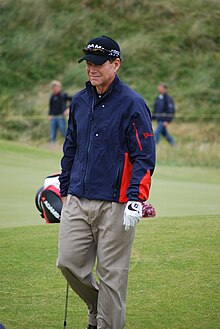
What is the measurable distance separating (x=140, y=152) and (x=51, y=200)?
388 cm

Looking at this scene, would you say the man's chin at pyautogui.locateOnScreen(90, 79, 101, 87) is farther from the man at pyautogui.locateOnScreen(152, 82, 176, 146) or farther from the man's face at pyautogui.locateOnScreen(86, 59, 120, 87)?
the man at pyautogui.locateOnScreen(152, 82, 176, 146)

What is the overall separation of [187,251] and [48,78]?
2512 cm

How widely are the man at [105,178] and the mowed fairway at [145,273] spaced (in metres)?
0.77

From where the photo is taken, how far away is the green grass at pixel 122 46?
3203 cm

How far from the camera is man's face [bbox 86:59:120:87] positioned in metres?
5.95

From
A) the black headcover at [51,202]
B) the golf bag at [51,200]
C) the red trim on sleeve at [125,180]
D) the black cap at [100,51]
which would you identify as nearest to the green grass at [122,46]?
the golf bag at [51,200]

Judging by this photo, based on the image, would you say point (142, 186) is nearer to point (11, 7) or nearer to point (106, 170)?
point (106, 170)

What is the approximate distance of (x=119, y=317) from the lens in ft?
19.7

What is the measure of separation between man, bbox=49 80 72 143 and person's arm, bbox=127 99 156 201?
63.2 feet

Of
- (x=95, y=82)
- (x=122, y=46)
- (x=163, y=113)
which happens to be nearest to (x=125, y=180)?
(x=95, y=82)

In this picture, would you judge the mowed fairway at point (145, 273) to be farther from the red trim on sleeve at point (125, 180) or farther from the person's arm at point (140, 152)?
the person's arm at point (140, 152)

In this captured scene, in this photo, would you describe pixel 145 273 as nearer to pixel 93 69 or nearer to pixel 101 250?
pixel 101 250

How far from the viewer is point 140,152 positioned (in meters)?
5.82

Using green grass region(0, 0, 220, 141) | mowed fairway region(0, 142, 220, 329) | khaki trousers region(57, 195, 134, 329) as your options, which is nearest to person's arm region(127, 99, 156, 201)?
khaki trousers region(57, 195, 134, 329)
